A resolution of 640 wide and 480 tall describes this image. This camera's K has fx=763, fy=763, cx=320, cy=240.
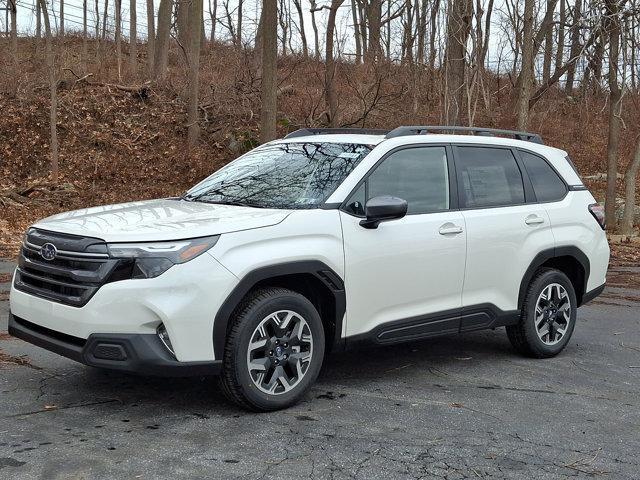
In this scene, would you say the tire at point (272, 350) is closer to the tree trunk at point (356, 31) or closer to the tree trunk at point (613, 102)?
the tree trunk at point (613, 102)

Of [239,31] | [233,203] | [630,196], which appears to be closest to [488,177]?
[233,203]

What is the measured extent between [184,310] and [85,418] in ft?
3.15

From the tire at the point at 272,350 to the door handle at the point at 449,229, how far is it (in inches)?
48.9

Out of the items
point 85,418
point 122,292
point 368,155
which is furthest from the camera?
point 368,155

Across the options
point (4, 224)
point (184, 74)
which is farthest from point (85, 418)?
point (184, 74)

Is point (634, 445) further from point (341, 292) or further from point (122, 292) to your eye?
point (122, 292)

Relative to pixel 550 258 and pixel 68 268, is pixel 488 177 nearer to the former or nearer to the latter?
pixel 550 258

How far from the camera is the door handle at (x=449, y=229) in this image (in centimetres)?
555

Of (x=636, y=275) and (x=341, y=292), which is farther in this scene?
(x=636, y=275)

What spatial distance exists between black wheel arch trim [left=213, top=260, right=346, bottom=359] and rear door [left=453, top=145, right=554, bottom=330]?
1.22 metres

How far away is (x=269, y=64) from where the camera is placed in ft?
52.2

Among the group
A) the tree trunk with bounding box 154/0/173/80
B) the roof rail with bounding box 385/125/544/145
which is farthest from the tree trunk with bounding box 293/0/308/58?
the roof rail with bounding box 385/125/544/145

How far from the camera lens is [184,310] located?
428 centimetres

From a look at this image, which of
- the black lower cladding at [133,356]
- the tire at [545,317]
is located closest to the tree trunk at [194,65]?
the tire at [545,317]
